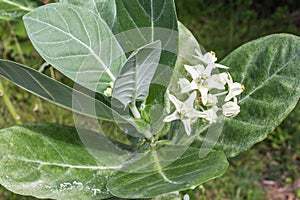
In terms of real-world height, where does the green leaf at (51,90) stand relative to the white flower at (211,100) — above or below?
above

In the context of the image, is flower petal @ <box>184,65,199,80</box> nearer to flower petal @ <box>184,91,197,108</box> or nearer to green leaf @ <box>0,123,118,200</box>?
flower petal @ <box>184,91,197,108</box>

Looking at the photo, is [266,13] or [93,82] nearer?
[93,82]

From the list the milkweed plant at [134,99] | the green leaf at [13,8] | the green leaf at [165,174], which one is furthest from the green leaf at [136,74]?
the green leaf at [13,8]

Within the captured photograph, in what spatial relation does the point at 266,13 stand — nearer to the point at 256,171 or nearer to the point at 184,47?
the point at 256,171

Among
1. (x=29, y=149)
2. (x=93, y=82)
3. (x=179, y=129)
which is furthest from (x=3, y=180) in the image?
(x=179, y=129)

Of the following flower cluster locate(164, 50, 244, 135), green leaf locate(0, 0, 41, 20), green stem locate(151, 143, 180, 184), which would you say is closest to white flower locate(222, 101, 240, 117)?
flower cluster locate(164, 50, 244, 135)

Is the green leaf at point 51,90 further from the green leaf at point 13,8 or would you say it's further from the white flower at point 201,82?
the green leaf at point 13,8
